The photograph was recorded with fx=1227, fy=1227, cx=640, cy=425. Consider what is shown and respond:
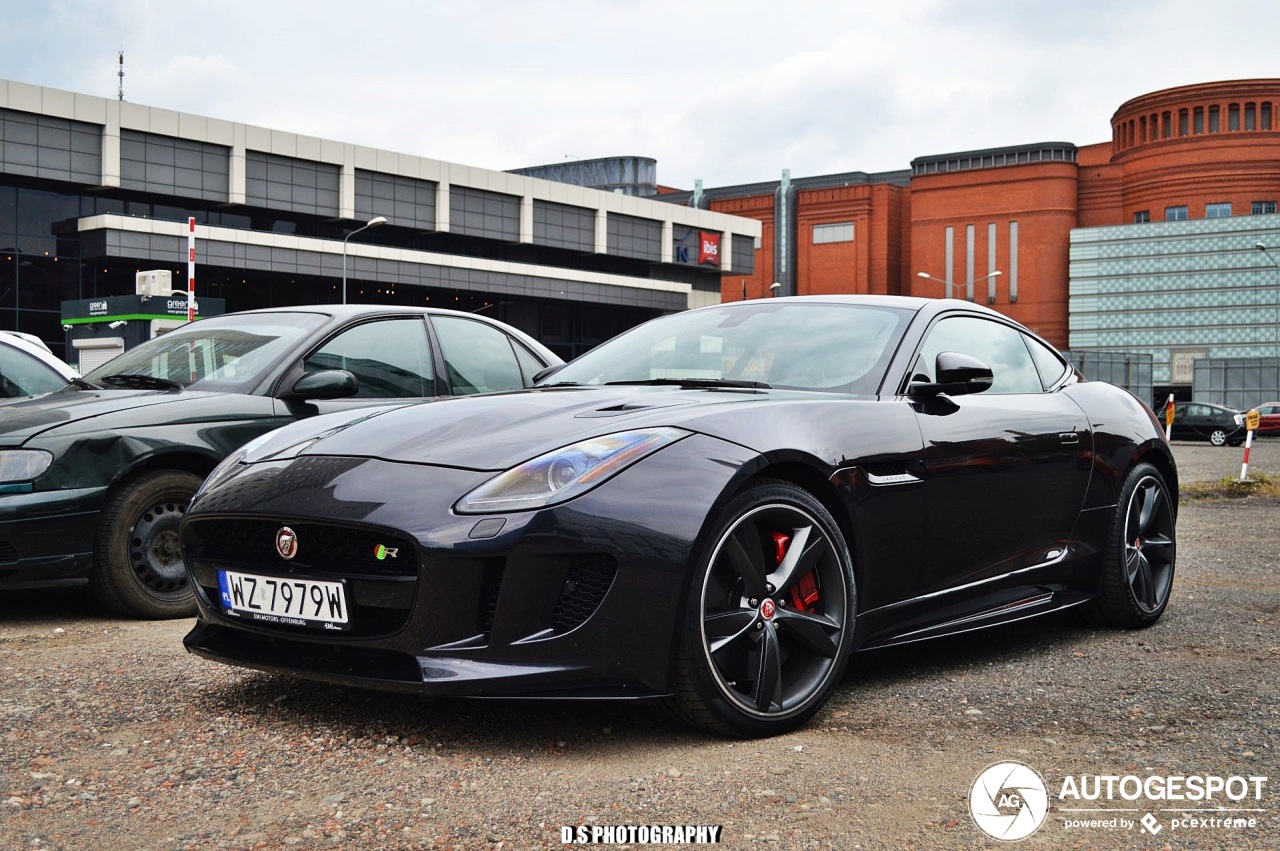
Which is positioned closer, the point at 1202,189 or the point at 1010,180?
the point at 1202,189

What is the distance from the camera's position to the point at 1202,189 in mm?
74750

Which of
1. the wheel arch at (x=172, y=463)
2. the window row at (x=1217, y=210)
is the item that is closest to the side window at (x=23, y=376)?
the wheel arch at (x=172, y=463)

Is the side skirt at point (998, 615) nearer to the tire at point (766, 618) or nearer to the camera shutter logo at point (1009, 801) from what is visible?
the tire at point (766, 618)

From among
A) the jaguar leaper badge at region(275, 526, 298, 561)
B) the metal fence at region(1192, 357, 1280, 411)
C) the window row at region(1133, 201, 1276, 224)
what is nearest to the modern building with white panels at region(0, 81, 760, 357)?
the window row at region(1133, 201, 1276, 224)

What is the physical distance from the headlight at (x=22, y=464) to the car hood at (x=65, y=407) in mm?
55

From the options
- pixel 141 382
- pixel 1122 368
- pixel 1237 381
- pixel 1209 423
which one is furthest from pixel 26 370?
pixel 1237 381

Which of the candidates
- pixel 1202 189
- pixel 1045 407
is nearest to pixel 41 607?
pixel 1045 407

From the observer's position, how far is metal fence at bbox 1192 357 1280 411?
2194 inches

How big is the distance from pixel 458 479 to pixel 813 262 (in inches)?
3475

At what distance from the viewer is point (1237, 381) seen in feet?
184

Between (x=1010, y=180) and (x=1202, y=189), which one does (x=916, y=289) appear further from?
(x=1202, y=189)

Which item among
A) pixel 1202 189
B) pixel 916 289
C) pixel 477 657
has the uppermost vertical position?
pixel 1202 189

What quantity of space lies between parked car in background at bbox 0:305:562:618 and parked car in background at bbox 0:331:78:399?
86cm

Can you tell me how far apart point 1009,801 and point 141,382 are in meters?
4.68
